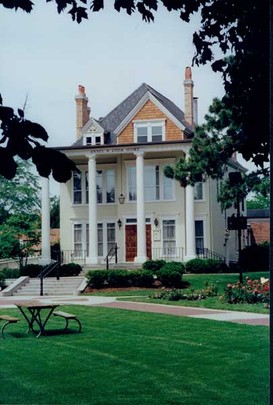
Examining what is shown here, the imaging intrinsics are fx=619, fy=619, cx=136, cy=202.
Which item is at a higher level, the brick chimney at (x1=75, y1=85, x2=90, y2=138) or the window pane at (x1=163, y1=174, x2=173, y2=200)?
the brick chimney at (x1=75, y1=85, x2=90, y2=138)

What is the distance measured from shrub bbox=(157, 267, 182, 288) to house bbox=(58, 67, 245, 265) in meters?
7.78

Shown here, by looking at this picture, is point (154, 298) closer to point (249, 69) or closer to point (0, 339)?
point (0, 339)

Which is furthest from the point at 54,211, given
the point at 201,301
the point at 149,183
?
A: the point at 201,301

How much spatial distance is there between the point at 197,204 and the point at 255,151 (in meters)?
26.7

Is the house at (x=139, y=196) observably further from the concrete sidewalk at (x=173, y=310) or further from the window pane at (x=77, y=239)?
the concrete sidewalk at (x=173, y=310)

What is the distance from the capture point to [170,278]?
2314cm

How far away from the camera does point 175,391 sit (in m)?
7.12

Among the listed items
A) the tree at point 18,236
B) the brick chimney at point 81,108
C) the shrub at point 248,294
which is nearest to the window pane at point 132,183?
the brick chimney at point 81,108

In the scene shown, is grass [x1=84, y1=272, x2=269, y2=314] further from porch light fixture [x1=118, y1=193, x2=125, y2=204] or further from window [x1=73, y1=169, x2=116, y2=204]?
window [x1=73, y1=169, x2=116, y2=204]

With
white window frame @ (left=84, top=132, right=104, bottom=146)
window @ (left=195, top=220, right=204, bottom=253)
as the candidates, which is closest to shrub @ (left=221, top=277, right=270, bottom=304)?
window @ (left=195, top=220, right=204, bottom=253)

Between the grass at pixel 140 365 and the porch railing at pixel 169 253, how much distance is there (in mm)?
19313

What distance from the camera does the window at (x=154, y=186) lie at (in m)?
33.6

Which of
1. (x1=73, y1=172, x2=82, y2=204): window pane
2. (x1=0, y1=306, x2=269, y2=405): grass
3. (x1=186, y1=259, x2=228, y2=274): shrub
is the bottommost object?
(x1=0, y1=306, x2=269, y2=405): grass

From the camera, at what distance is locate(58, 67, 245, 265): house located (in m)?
32.2
